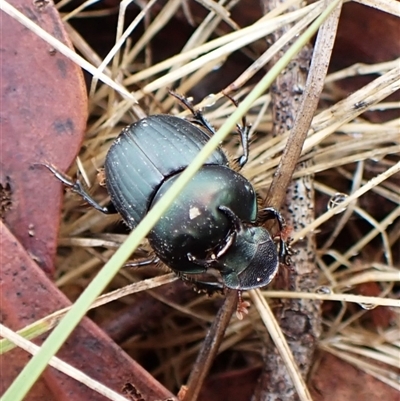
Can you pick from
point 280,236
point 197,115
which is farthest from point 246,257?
point 197,115

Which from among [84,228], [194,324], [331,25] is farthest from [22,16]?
[194,324]

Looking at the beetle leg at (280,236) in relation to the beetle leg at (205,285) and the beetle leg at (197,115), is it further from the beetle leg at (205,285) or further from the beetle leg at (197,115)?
the beetle leg at (197,115)

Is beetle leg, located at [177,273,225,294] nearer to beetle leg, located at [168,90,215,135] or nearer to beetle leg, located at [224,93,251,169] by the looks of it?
beetle leg, located at [224,93,251,169]

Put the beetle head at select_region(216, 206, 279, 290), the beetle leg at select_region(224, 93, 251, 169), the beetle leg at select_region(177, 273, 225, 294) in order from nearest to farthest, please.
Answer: the beetle head at select_region(216, 206, 279, 290), the beetle leg at select_region(177, 273, 225, 294), the beetle leg at select_region(224, 93, 251, 169)

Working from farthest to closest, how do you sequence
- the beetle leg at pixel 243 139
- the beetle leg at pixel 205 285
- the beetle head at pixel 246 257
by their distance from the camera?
the beetle leg at pixel 243 139 < the beetle leg at pixel 205 285 < the beetle head at pixel 246 257

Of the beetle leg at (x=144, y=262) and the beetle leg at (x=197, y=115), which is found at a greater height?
the beetle leg at (x=197, y=115)

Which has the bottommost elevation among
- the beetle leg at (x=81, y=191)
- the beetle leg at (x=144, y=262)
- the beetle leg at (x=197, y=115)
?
the beetle leg at (x=144, y=262)

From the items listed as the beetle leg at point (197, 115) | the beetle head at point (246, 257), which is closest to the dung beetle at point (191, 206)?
the beetle head at point (246, 257)

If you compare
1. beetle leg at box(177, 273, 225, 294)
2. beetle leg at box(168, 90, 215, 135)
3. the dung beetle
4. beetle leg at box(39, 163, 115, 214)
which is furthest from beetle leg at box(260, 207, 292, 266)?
beetle leg at box(39, 163, 115, 214)

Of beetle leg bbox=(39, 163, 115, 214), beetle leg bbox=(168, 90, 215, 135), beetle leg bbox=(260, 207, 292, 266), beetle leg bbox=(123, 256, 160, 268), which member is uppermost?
beetle leg bbox=(168, 90, 215, 135)
